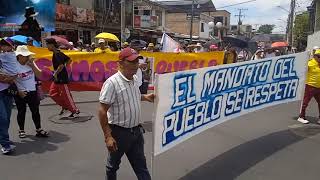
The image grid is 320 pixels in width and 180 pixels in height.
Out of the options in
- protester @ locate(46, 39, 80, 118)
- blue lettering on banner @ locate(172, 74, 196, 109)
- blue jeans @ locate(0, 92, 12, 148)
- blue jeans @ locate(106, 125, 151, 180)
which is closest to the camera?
blue jeans @ locate(106, 125, 151, 180)

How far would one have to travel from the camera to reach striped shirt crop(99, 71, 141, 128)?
3838 millimetres

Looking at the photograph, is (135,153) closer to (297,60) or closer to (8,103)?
(8,103)

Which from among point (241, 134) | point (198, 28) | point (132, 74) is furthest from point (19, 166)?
point (198, 28)

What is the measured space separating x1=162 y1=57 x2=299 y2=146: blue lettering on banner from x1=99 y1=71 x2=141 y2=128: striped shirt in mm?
727

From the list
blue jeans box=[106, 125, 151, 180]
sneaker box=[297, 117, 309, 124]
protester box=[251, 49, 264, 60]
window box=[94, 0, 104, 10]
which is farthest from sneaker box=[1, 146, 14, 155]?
window box=[94, 0, 104, 10]

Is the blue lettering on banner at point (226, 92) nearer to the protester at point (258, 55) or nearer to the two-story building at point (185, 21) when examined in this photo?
the protester at point (258, 55)

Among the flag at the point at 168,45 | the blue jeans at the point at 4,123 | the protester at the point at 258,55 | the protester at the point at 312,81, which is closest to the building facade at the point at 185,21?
the flag at the point at 168,45

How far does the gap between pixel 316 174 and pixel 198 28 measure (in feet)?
203

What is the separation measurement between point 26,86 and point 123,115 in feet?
10.2

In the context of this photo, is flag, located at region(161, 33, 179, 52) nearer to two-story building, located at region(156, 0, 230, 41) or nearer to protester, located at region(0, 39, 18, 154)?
protester, located at region(0, 39, 18, 154)

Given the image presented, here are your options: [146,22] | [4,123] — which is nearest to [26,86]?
[4,123]

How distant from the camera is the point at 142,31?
40875 millimetres

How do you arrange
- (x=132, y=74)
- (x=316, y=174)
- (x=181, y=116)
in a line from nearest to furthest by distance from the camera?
(x=132, y=74) → (x=181, y=116) → (x=316, y=174)

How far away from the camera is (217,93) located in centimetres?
579
